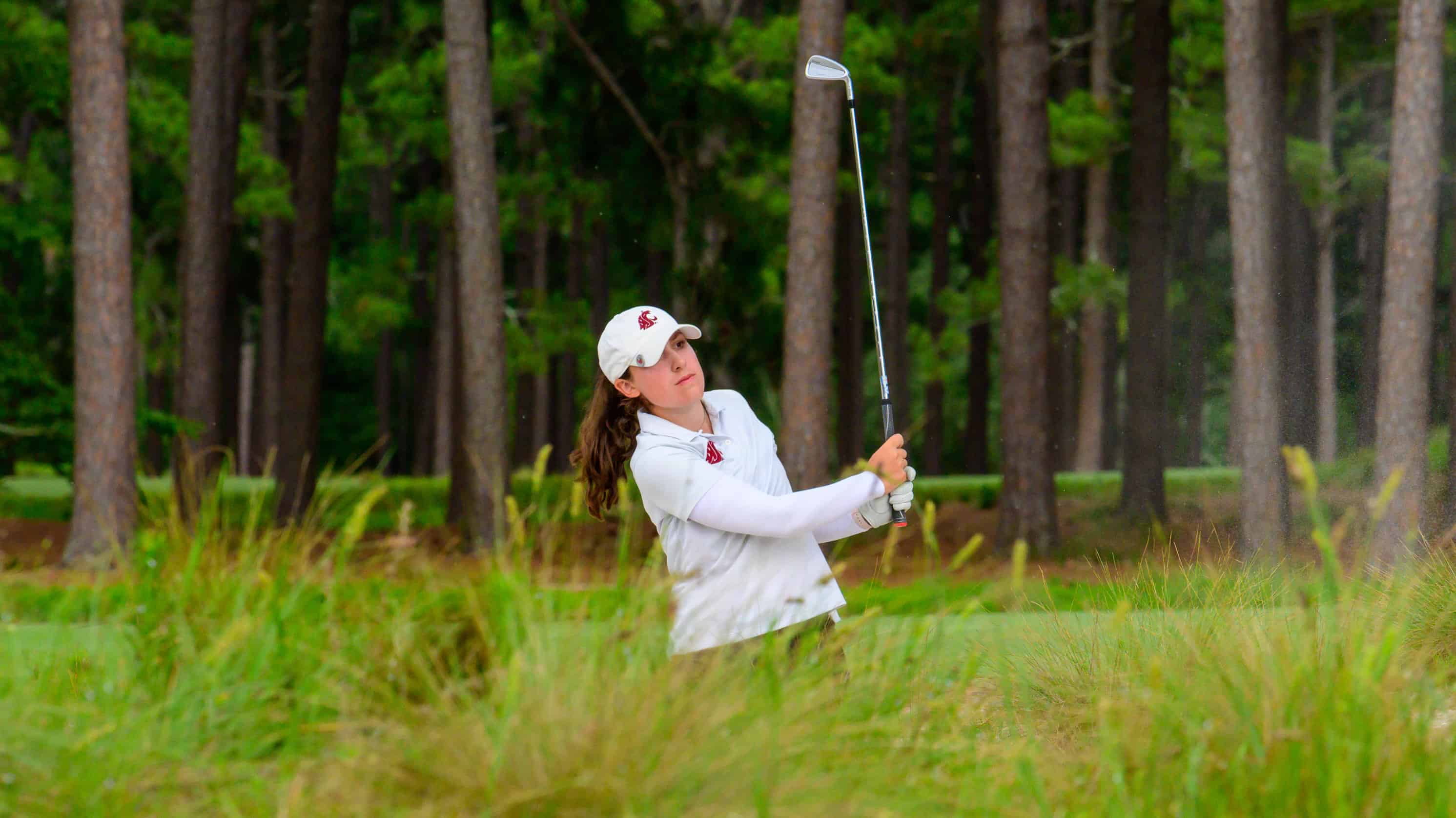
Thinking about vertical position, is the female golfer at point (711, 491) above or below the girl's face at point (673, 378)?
below

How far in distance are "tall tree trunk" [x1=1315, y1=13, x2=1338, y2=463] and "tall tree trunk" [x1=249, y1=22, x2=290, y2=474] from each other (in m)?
16.9

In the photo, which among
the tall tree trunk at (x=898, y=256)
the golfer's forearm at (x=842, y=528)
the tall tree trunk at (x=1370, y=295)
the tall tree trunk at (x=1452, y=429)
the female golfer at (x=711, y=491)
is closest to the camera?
the female golfer at (x=711, y=491)

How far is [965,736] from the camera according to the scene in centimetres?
422

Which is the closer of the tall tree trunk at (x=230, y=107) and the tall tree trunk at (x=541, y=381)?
the tall tree trunk at (x=230, y=107)

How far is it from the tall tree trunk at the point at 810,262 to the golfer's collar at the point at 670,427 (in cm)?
832

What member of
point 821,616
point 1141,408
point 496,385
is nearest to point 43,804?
point 821,616

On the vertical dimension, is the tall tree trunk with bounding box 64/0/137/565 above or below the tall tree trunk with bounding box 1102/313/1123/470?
above

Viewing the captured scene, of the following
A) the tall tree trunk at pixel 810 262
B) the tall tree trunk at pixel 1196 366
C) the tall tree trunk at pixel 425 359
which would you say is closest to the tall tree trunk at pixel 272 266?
the tall tree trunk at pixel 425 359

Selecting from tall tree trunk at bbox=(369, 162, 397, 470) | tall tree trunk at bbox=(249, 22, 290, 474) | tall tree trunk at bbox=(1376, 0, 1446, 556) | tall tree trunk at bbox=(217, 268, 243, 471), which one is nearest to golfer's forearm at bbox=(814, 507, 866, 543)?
tall tree trunk at bbox=(1376, 0, 1446, 556)

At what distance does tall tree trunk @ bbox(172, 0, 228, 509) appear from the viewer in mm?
17422

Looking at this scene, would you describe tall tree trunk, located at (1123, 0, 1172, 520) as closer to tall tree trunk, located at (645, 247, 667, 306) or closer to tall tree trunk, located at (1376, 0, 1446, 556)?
tall tree trunk, located at (1376, 0, 1446, 556)

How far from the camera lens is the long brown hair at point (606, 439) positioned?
4.18 m

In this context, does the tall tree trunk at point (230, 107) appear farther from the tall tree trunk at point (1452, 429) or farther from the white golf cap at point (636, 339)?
the white golf cap at point (636, 339)

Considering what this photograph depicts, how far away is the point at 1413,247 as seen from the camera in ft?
34.7
